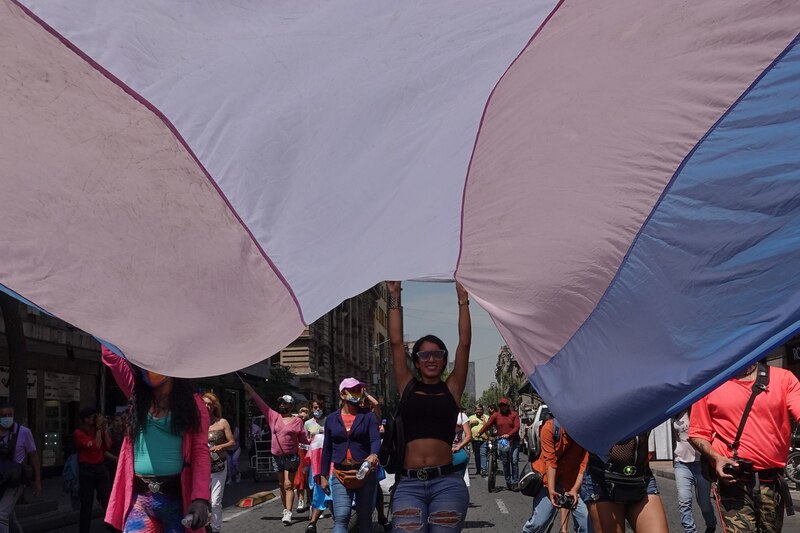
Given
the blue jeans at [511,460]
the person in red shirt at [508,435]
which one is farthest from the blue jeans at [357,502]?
the blue jeans at [511,460]

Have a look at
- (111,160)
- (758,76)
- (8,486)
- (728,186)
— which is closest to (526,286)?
(728,186)

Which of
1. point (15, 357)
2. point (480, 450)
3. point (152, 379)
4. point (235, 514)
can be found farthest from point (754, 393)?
point (480, 450)

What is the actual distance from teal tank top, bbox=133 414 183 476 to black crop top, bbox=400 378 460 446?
4.33 feet

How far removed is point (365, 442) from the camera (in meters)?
10.1

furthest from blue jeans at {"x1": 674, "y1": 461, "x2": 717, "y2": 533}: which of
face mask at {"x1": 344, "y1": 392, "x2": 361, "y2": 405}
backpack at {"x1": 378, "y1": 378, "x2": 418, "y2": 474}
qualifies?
backpack at {"x1": 378, "y1": 378, "x2": 418, "y2": 474}

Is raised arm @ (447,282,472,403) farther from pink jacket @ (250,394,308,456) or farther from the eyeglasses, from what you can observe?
pink jacket @ (250,394,308,456)

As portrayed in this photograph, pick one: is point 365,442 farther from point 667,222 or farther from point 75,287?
point 667,222

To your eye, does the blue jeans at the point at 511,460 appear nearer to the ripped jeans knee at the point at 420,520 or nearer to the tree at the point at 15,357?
the tree at the point at 15,357

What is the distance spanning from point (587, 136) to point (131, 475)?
10.5 ft

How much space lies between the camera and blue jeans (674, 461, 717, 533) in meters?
9.88

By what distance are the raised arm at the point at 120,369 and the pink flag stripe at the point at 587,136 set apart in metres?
2.11

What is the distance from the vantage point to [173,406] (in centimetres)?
557

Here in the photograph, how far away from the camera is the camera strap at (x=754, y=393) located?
6.09 metres

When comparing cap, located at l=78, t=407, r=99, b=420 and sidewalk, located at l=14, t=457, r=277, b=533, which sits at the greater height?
cap, located at l=78, t=407, r=99, b=420
